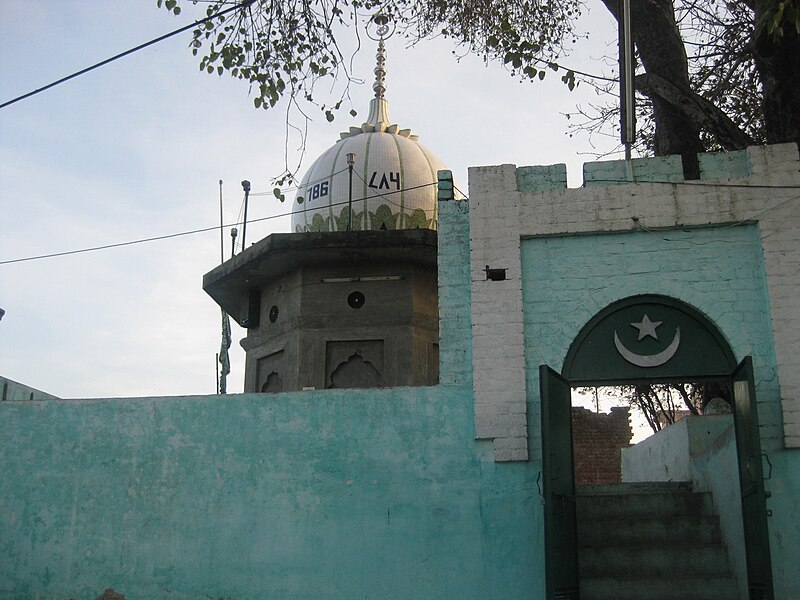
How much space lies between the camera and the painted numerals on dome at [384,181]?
14.1 m

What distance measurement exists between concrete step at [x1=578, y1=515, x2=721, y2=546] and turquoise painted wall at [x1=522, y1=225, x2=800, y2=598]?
1.32 metres

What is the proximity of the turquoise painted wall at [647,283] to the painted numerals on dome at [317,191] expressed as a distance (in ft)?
19.4

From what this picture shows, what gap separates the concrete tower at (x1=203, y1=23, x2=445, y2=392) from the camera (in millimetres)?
12594

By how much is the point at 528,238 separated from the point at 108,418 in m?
4.50

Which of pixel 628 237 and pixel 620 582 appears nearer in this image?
pixel 620 582

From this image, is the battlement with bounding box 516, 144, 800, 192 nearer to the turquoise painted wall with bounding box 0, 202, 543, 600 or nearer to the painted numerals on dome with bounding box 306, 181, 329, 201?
the turquoise painted wall with bounding box 0, 202, 543, 600

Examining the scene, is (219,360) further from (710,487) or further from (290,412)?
(710,487)

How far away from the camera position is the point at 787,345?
27.0ft

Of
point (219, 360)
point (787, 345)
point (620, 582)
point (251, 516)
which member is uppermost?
point (219, 360)

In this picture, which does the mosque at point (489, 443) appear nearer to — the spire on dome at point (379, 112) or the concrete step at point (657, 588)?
the concrete step at point (657, 588)

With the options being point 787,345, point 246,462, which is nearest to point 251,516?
point 246,462

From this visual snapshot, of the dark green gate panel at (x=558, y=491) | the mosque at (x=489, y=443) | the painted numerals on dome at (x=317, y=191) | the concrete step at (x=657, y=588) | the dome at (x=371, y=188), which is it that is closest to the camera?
the dark green gate panel at (x=558, y=491)

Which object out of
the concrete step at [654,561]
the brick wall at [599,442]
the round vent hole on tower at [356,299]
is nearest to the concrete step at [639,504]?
the concrete step at [654,561]

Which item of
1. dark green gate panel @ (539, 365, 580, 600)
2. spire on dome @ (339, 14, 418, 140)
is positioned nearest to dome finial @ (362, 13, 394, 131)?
spire on dome @ (339, 14, 418, 140)
